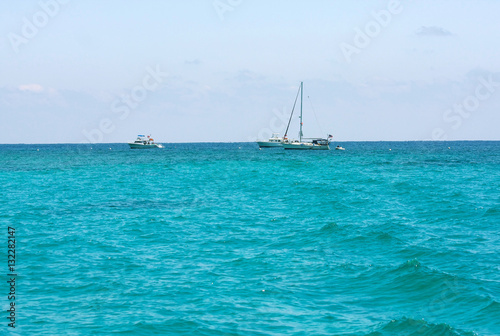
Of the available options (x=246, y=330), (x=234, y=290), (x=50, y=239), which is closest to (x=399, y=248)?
(x=234, y=290)

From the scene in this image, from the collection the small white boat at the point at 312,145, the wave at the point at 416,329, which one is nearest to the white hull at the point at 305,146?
the small white boat at the point at 312,145

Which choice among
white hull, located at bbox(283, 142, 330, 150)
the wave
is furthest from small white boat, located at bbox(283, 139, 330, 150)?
the wave

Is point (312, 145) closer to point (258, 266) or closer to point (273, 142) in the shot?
point (273, 142)

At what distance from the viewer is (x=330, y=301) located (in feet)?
51.5

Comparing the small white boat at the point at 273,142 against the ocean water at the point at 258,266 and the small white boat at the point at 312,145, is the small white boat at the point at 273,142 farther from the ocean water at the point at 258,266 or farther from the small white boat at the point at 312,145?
the ocean water at the point at 258,266

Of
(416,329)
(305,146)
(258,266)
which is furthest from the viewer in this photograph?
(305,146)

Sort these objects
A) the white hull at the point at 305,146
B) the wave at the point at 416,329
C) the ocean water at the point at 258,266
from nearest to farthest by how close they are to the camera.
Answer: the wave at the point at 416,329 < the ocean water at the point at 258,266 < the white hull at the point at 305,146

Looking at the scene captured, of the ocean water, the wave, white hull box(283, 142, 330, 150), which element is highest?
white hull box(283, 142, 330, 150)

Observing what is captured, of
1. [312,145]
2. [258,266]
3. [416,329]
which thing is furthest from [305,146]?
[416,329]

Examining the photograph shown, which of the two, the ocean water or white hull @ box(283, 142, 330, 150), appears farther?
white hull @ box(283, 142, 330, 150)

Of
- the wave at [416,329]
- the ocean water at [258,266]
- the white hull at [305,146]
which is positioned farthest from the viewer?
the white hull at [305,146]

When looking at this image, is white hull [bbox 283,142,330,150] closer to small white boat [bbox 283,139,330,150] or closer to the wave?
small white boat [bbox 283,139,330,150]

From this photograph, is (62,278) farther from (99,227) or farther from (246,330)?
(99,227)

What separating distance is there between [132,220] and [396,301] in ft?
62.6
